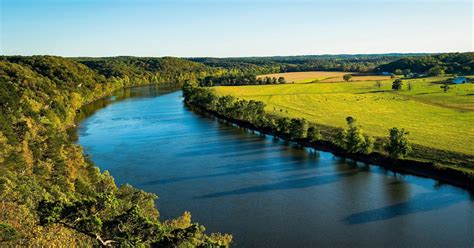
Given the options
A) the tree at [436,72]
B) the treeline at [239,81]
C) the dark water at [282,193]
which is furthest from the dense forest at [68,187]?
the tree at [436,72]

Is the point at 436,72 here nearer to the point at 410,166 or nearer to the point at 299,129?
the point at 299,129

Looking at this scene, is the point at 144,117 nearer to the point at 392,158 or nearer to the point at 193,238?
the point at 392,158

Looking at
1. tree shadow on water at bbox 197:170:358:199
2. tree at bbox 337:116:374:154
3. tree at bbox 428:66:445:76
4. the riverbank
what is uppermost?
tree at bbox 428:66:445:76

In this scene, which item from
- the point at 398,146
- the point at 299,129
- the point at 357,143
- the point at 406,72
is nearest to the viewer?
the point at 398,146

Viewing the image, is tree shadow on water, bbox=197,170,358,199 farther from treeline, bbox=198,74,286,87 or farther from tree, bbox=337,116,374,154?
treeline, bbox=198,74,286,87

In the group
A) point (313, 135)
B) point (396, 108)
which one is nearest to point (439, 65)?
point (396, 108)

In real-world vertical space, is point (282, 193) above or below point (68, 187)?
below

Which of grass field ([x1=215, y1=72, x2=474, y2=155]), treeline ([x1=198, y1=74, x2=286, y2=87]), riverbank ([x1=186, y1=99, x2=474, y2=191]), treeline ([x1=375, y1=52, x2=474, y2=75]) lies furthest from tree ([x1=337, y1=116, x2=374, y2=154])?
treeline ([x1=375, y1=52, x2=474, y2=75])
